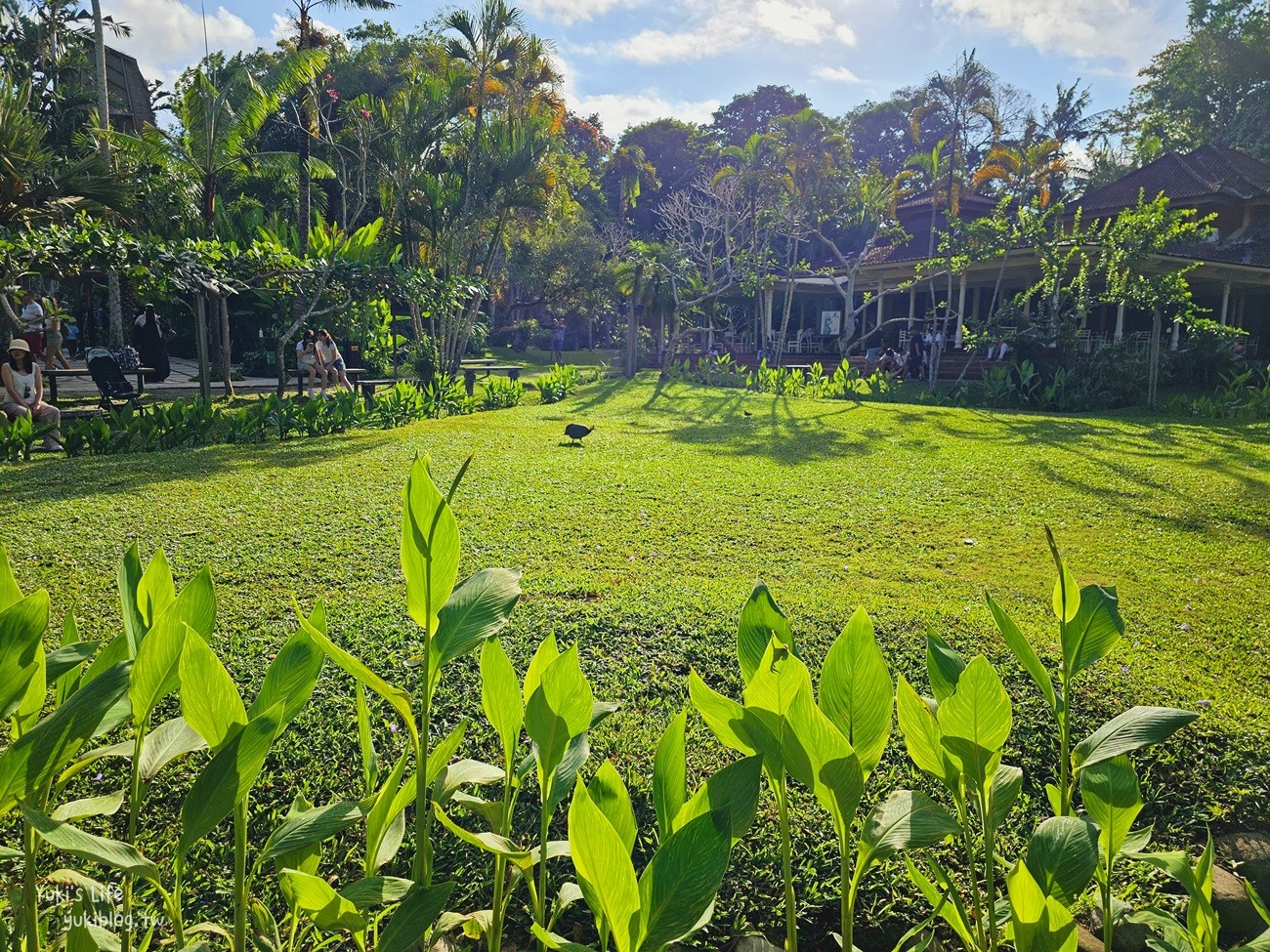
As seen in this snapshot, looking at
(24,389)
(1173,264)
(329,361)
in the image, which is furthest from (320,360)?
(1173,264)

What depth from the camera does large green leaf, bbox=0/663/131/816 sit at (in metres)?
0.91

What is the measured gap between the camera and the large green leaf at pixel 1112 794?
116 centimetres

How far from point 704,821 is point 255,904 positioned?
91 centimetres

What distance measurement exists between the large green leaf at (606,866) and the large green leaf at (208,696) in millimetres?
416

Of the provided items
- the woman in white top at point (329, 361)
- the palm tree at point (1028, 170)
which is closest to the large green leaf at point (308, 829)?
the woman in white top at point (329, 361)

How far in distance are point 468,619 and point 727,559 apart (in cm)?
342

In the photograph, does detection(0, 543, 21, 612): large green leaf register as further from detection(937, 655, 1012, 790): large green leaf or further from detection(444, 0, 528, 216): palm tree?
detection(444, 0, 528, 216): palm tree

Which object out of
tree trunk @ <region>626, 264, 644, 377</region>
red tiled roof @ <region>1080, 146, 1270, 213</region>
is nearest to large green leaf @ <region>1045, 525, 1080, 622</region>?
tree trunk @ <region>626, 264, 644, 377</region>

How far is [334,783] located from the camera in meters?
2.11

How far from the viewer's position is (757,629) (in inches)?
46.8

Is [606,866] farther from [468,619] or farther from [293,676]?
[293,676]

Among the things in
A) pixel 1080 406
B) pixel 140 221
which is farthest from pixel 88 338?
pixel 1080 406

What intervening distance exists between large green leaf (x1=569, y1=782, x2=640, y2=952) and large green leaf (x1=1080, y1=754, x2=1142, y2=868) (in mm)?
705

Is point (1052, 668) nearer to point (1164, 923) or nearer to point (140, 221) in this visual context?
point (1164, 923)
